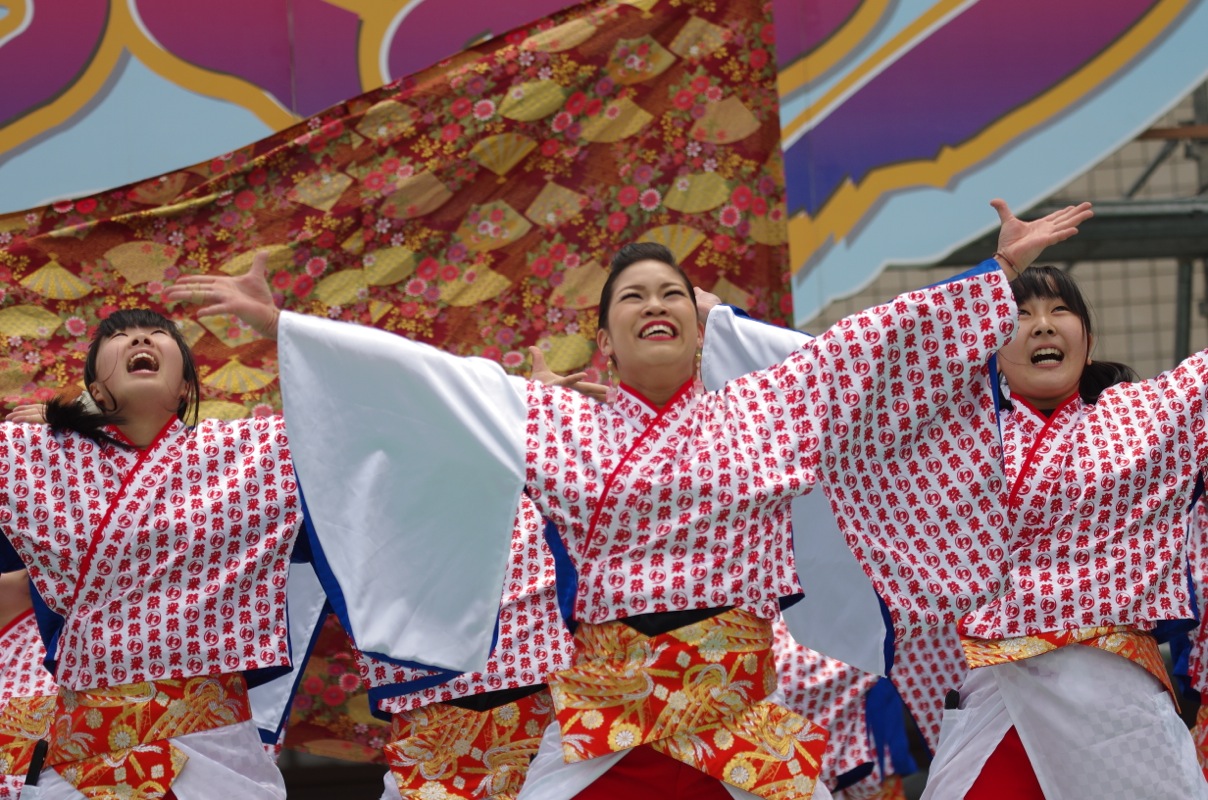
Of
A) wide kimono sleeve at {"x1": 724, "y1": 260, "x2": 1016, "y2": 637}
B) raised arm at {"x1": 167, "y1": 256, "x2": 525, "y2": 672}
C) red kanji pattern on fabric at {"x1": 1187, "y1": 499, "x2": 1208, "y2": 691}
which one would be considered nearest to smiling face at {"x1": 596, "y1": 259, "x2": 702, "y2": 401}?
wide kimono sleeve at {"x1": 724, "y1": 260, "x2": 1016, "y2": 637}

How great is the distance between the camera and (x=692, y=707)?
7.79ft

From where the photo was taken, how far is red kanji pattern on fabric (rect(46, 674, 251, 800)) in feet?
8.79

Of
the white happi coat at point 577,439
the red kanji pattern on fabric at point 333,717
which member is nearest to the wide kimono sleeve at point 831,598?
the white happi coat at point 577,439

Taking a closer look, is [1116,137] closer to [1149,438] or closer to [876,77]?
[876,77]

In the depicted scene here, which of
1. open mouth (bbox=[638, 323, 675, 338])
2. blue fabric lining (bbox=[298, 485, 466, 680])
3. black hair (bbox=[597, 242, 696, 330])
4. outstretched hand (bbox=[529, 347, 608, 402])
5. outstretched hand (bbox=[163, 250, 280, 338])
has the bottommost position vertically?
blue fabric lining (bbox=[298, 485, 466, 680])

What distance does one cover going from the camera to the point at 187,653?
2.75 metres

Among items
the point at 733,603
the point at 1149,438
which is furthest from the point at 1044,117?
the point at 733,603

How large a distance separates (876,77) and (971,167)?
1.32ft

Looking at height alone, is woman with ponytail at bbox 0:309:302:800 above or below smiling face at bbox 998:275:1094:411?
below

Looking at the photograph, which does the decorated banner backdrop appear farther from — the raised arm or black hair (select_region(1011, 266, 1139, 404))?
the raised arm

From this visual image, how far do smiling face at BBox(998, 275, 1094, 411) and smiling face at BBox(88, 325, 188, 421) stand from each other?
5.65 ft

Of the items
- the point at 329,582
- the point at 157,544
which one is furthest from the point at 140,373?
the point at 329,582

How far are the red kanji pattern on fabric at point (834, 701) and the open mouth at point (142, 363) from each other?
1.81 metres

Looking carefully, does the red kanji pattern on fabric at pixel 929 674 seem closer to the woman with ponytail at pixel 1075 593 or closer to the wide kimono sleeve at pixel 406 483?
the woman with ponytail at pixel 1075 593
